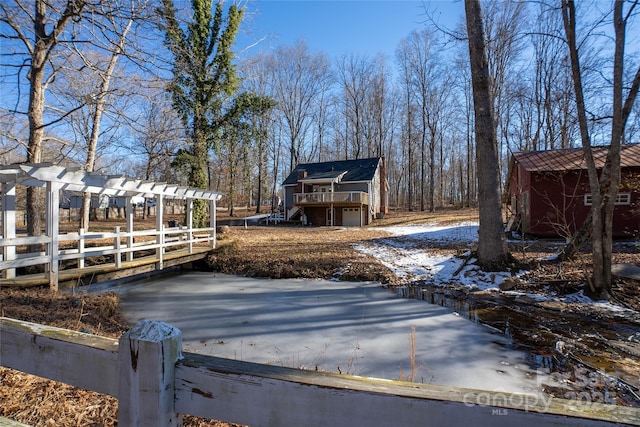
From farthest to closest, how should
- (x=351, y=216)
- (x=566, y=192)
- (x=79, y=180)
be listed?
1. (x=351, y=216)
2. (x=566, y=192)
3. (x=79, y=180)

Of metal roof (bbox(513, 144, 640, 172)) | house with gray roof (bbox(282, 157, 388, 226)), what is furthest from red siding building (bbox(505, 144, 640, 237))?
house with gray roof (bbox(282, 157, 388, 226))

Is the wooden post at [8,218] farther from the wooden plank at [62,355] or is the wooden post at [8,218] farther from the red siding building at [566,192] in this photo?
the red siding building at [566,192]

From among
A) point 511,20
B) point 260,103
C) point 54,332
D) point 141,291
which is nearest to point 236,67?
point 260,103

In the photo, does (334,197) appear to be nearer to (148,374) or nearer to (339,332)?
Answer: (339,332)

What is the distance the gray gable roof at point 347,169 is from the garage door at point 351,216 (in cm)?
261

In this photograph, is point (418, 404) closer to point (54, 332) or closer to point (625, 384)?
point (54, 332)

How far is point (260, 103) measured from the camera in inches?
770

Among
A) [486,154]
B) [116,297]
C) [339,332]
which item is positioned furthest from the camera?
[486,154]

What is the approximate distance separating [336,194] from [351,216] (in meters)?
2.39

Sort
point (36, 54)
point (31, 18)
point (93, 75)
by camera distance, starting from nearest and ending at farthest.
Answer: point (31, 18), point (36, 54), point (93, 75)

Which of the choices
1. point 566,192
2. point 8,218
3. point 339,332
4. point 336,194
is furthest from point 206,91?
point 566,192

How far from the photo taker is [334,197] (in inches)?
963

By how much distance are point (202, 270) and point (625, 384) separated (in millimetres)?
10824

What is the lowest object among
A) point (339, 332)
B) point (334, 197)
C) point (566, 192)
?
point (339, 332)
